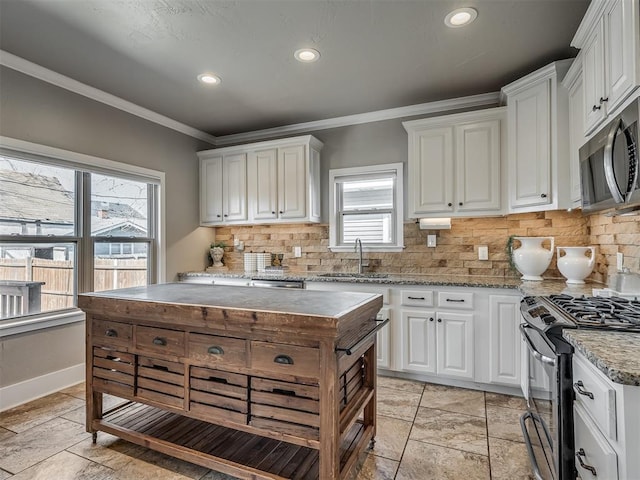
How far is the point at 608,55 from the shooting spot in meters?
1.77

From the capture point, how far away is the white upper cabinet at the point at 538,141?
8.60 feet

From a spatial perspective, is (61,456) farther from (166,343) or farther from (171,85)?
(171,85)

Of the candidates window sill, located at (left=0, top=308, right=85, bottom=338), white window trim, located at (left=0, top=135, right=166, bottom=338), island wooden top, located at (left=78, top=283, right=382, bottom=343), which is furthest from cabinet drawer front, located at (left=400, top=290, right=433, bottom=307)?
window sill, located at (left=0, top=308, right=85, bottom=338)

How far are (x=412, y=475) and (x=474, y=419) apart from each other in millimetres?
844

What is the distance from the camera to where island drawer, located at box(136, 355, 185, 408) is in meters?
1.90

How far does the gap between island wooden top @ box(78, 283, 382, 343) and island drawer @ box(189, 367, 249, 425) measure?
0.26 m

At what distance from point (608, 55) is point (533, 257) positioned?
1.59 metres

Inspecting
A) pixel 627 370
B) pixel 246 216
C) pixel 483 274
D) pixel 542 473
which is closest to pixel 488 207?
pixel 483 274

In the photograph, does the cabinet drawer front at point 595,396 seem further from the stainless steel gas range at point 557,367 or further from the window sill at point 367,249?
the window sill at point 367,249

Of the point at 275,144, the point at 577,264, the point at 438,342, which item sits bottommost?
the point at 438,342

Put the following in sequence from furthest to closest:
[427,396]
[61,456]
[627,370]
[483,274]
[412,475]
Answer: [483,274] < [427,396] < [61,456] < [412,475] < [627,370]

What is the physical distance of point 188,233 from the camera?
4336 millimetres

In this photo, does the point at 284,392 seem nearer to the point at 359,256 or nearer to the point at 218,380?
the point at 218,380

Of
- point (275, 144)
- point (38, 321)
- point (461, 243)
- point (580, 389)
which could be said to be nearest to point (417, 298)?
point (461, 243)
